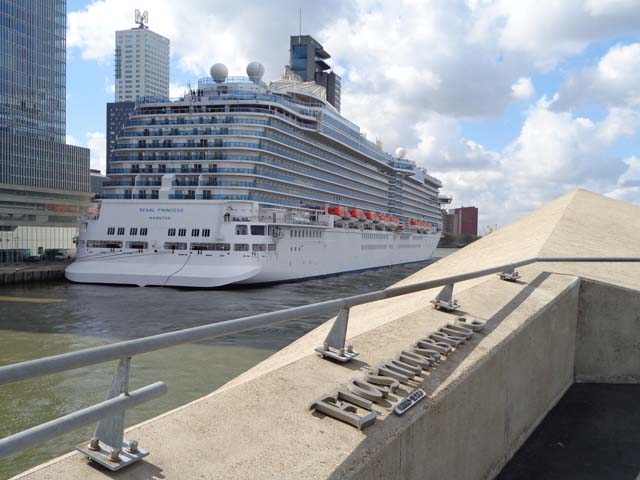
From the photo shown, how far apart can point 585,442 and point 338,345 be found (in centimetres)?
253

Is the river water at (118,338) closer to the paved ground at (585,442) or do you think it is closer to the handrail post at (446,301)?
the paved ground at (585,442)

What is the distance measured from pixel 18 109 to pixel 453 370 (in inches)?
3667

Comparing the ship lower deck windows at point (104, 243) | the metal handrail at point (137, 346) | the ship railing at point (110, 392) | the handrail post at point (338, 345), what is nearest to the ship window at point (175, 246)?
the ship lower deck windows at point (104, 243)

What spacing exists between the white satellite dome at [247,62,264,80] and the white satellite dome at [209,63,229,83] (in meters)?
5.17

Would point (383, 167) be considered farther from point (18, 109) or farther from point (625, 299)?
point (625, 299)

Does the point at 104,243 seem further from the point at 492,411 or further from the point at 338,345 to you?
the point at 492,411

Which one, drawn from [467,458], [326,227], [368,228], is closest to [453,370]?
[467,458]

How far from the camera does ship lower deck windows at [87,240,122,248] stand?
36.3m

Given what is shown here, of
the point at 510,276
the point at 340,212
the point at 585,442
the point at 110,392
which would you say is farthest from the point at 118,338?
the point at 340,212

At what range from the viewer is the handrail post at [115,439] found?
7.89 feet

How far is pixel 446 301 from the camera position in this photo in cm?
561

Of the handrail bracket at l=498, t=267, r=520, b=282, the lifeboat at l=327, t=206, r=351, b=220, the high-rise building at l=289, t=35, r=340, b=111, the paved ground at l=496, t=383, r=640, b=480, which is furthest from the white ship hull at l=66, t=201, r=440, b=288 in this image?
the high-rise building at l=289, t=35, r=340, b=111

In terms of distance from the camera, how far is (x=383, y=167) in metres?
66.5

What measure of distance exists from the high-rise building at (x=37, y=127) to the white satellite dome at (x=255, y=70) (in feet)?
123
